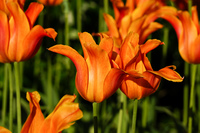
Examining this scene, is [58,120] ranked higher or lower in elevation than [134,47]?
lower

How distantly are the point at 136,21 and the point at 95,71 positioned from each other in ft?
1.26

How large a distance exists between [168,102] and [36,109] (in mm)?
2146

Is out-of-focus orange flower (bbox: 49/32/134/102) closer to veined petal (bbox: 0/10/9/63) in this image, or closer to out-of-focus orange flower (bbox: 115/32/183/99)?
out-of-focus orange flower (bbox: 115/32/183/99)

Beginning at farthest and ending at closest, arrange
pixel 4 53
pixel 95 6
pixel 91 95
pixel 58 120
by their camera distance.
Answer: pixel 95 6 < pixel 4 53 < pixel 91 95 < pixel 58 120

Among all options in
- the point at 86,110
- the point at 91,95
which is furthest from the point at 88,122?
the point at 91,95

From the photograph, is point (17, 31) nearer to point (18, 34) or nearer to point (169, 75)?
point (18, 34)

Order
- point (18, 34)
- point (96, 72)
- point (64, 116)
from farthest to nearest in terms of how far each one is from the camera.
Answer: point (18, 34) < point (96, 72) < point (64, 116)

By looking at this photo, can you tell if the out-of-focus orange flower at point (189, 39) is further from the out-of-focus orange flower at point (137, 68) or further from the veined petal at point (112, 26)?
the out-of-focus orange flower at point (137, 68)

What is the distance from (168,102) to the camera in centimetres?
288

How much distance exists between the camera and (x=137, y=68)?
94 cm

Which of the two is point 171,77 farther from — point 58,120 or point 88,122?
point 88,122

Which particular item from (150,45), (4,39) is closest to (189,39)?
(150,45)

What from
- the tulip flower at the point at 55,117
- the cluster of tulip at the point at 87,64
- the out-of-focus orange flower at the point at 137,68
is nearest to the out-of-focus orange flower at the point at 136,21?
the cluster of tulip at the point at 87,64

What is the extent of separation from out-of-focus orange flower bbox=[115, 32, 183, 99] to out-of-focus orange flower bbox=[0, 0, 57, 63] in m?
0.21
